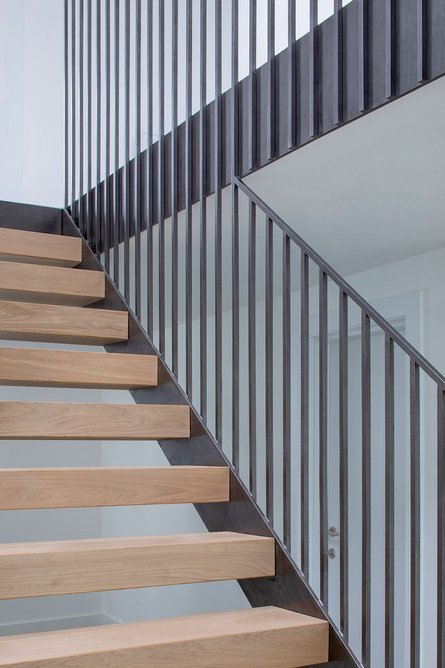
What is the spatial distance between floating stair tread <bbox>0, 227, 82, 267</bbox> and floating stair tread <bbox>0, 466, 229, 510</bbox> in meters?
1.46

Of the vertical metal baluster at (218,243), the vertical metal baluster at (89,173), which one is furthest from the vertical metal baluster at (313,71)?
the vertical metal baluster at (89,173)

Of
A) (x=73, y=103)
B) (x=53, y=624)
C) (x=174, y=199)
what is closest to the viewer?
(x=174, y=199)

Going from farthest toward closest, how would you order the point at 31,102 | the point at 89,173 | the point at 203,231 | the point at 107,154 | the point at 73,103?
1. the point at 31,102
2. the point at 73,103
3. the point at 89,173
4. the point at 107,154
5. the point at 203,231

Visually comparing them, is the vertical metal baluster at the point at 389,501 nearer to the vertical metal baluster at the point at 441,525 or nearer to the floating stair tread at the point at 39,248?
the vertical metal baluster at the point at 441,525

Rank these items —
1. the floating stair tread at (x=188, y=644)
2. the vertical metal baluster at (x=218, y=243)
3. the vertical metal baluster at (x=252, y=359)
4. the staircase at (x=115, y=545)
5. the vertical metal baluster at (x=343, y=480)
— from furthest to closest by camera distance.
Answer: the vertical metal baluster at (x=218, y=243), the vertical metal baluster at (x=252, y=359), the vertical metal baluster at (x=343, y=480), the staircase at (x=115, y=545), the floating stair tread at (x=188, y=644)

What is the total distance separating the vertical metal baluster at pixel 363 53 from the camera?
6.42 ft

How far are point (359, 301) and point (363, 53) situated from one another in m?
0.60

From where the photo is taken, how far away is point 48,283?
326 centimetres

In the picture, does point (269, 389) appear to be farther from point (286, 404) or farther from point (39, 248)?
point (39, 248)

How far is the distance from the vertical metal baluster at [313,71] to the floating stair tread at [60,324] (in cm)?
127

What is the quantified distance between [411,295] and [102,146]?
1.70 meters

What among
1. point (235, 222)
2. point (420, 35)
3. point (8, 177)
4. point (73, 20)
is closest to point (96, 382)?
point (235, 222)

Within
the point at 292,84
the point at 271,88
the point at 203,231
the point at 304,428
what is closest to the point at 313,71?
the point at 292,84

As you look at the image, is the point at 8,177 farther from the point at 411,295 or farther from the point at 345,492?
the point at 345,492
